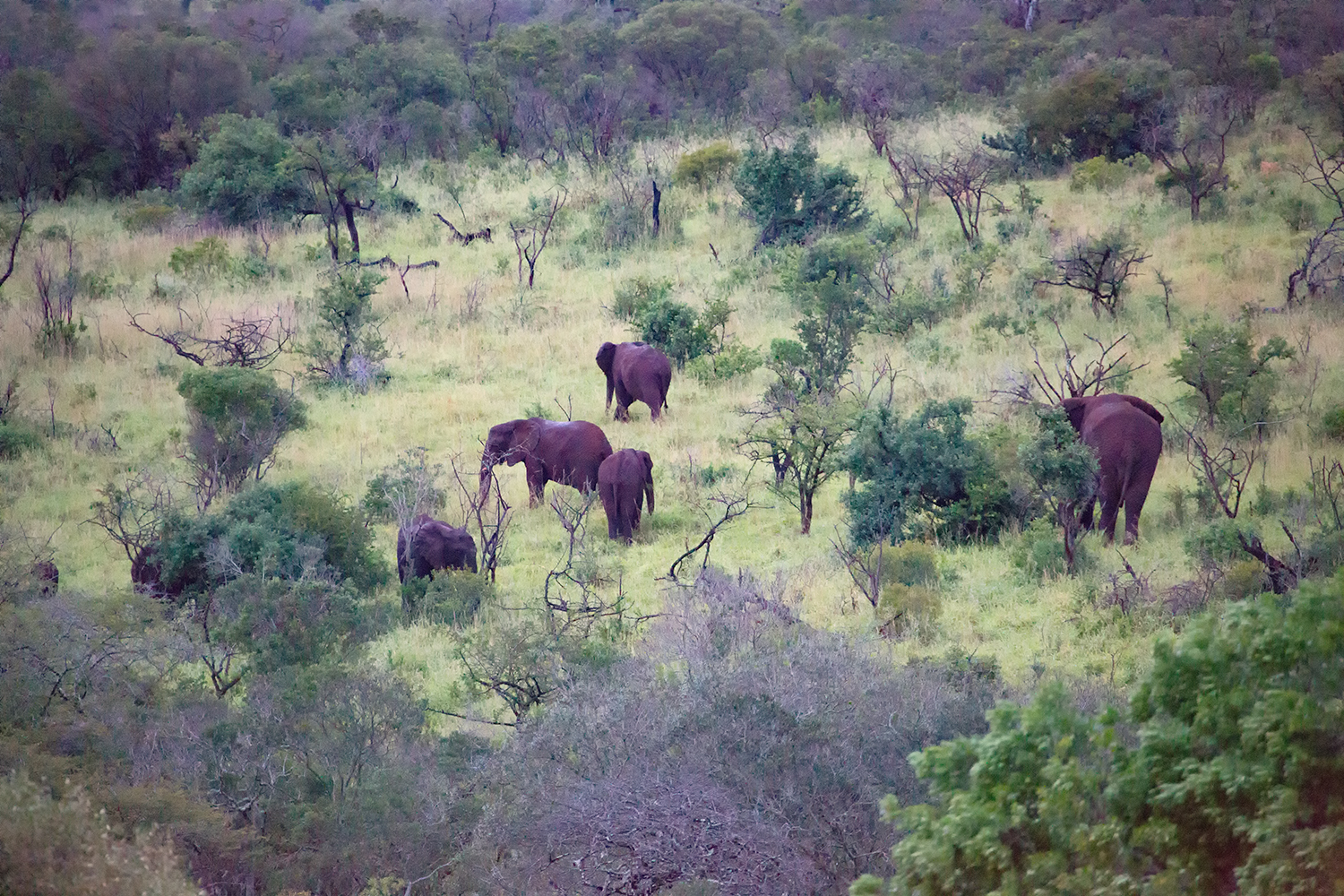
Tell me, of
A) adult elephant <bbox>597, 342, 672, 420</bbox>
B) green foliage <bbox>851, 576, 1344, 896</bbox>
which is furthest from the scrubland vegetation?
adult elephant <bbox>597, 342, 672, 420</bbox>

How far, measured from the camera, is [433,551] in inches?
414

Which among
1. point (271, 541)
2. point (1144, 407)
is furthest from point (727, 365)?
point (271, 541)

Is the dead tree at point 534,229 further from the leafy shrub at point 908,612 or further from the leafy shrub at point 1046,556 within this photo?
the leafy shrub at point 908,612

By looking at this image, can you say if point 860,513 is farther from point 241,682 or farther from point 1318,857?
point 1318,857

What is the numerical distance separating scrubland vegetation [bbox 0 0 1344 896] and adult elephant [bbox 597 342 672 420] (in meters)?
0.41

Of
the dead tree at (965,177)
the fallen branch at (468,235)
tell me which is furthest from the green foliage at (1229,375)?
the fallen branch at (468,235)

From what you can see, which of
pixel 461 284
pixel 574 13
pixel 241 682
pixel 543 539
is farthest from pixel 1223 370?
pixel 574 13

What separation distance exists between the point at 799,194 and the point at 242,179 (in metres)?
11.0

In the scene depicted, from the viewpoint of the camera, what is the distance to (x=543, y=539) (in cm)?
1176

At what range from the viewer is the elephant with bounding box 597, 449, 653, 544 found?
11414 millimetres

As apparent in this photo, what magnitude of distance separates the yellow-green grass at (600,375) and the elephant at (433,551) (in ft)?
1.98

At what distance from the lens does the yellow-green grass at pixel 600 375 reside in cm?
975

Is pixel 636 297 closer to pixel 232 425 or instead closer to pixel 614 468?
pixel 232 425

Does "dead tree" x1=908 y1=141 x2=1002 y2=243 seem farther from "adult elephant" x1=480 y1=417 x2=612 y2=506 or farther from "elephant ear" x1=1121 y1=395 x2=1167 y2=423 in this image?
"adult elephant" x1=480 y1=417 x2=612 y2=506
